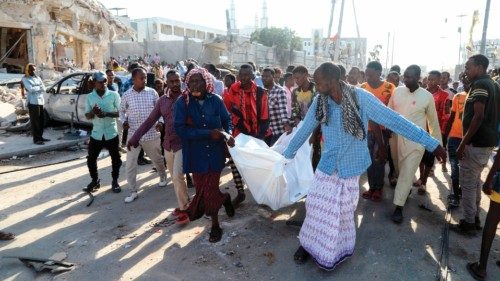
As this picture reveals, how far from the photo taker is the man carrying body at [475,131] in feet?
12.2

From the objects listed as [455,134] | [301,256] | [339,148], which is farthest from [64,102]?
[455,134]

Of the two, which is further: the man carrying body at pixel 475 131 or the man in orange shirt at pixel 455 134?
the man in orange shirt at pixel 455 134

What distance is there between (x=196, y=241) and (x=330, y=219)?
5.09ft

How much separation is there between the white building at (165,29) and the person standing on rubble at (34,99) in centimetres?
5195

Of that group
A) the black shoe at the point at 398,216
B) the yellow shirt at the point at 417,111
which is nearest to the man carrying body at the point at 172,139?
the black shoe at the point at 398,216

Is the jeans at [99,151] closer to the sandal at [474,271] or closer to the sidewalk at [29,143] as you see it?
the sidewalk at [29,143]

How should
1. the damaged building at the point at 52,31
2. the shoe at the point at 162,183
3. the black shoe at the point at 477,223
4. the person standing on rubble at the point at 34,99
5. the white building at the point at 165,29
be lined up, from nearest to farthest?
the black shoe at the point at 477,223 < the shoe at the point at 162,183 < the person standing on rubble at the point at 34,99 < the damaged building at the point at 52,31 < the white building at the point at 165,29

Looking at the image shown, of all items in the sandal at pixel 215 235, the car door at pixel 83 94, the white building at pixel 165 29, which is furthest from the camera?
the white building at pixel 165 29

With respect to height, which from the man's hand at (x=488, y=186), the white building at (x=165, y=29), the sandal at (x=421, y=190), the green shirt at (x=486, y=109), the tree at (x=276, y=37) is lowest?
the sandal at (x=421, y=190)

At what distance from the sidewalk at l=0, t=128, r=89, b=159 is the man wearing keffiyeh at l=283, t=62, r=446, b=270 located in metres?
7.27

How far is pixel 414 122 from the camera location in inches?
176

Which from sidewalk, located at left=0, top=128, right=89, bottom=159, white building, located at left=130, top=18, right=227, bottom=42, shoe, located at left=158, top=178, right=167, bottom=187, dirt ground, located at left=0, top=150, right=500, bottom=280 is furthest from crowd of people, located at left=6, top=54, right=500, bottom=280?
white building, located at left=130, top=18, right=227, bottom=42

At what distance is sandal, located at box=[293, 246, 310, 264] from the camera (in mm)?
3475

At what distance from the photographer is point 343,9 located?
24.8 m
